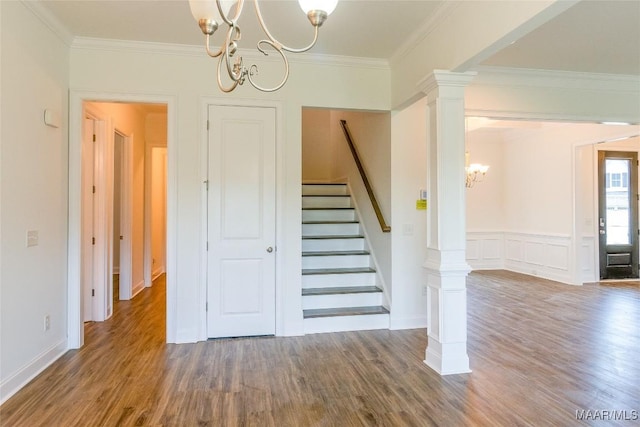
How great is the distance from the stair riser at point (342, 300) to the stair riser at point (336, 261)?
0.53 meters

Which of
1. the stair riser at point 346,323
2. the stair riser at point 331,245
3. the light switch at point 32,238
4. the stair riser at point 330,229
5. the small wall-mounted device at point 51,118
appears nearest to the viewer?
the light switch at point 32,238

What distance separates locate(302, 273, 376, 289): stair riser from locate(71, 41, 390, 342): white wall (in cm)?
50

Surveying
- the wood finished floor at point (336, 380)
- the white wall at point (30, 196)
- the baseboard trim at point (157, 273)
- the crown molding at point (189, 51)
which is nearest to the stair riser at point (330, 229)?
the wood finished floor at point (336, 380)

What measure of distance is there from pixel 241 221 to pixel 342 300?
143 centimetres

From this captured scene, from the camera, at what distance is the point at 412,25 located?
322 cm

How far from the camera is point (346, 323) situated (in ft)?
13.0

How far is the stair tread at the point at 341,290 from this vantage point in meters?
4.20

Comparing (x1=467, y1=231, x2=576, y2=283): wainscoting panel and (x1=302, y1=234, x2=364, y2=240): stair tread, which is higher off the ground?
(x1=302, y1=234, x2=364, y2=240): stair tread

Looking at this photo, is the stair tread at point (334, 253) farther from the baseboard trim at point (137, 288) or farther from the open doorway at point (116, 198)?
the baseboard trim at point (137, 288)

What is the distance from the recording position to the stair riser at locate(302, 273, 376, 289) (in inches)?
173

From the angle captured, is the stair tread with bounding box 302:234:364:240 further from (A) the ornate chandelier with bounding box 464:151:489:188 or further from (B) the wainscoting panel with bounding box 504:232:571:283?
(B) the wainscoting panel with bounding box 504:232:571:283

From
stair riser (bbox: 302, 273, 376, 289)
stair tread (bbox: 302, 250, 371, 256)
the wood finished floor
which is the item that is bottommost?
the wood finished floor

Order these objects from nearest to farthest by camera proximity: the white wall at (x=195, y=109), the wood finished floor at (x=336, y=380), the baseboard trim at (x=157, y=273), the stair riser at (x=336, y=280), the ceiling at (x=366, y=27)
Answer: the wood finished floor at (x=336, y=380)
the ceiling at (x=366, y=27)
the white wall at (x=195, y=109)
the stair riser at (x=336, y=280)
the baseboard trim at (x=157, y=273)

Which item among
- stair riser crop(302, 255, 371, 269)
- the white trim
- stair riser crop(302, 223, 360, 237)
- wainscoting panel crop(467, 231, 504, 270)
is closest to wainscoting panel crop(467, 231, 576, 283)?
wainscoting panel crop(467, 231, 504, 270)
